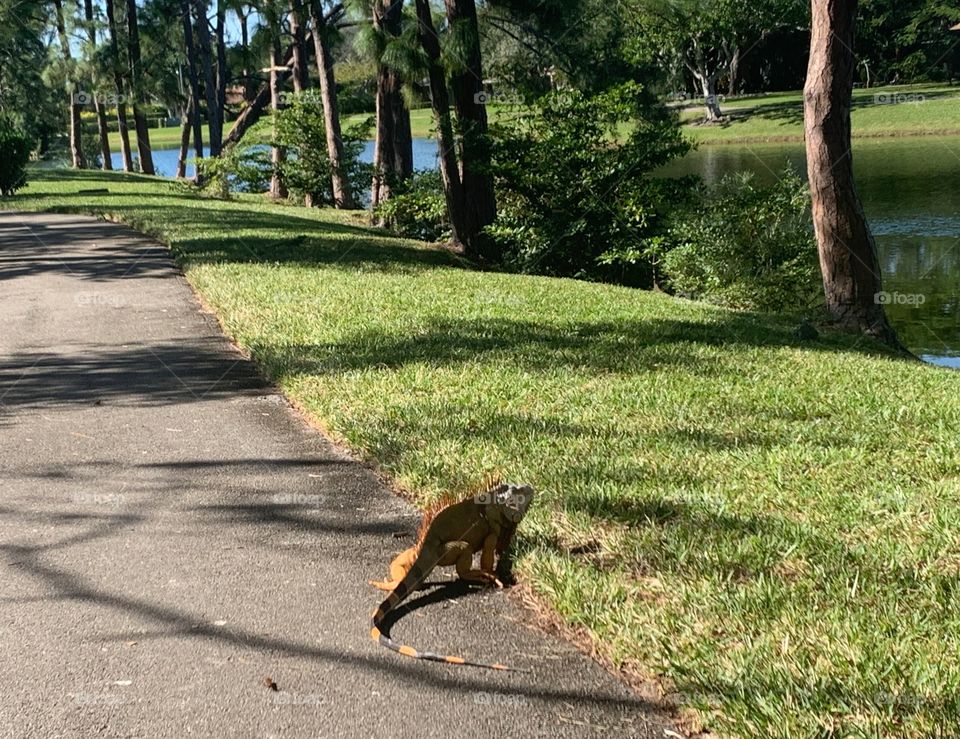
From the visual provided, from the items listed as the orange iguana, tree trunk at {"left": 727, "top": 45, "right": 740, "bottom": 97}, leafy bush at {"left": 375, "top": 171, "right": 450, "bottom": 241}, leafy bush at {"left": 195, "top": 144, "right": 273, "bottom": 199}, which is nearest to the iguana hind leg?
the orange iguana

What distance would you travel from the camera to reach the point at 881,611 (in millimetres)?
3910

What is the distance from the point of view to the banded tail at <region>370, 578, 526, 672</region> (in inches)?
149

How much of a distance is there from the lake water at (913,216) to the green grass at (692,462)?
4.33m

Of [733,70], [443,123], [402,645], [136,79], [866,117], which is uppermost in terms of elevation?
[733,70]

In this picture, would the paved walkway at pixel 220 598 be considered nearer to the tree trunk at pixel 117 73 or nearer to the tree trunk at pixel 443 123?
the tree trunk at pixel 443 123

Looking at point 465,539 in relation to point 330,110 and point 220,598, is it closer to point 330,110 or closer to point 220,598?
point 220,598

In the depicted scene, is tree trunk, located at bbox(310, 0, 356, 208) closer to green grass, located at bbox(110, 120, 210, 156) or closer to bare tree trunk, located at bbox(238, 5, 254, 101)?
bare tree trunk, located at bbox(238, 5, 254, 101)

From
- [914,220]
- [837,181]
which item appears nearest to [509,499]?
[837,181]

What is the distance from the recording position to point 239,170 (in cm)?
2753

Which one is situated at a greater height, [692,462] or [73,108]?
[73,108]

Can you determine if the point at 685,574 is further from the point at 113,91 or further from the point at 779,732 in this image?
the point at 113,91

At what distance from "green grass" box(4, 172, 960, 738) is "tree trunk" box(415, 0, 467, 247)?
518cm

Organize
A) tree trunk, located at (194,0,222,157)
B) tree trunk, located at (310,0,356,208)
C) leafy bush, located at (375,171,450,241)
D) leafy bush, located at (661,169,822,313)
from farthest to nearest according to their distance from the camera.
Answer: tree trunk, located at (194,0,222,157)
tree trunk, located at (310,0,356,208)
leafy bush, located at (375,171,450,241)
leafy bush, located at (661,169,822,313)

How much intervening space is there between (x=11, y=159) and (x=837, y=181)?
22.0 m
